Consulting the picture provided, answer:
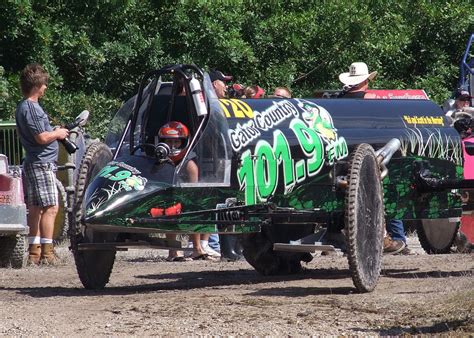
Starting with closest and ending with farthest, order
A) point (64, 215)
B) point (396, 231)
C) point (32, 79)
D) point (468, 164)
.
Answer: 1. point (468, 164)
2. point (32, 79)
3. point (396, 231)
4. point (64, 215)

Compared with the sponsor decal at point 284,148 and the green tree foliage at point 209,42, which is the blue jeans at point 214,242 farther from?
the green tree foliage at point 209,42

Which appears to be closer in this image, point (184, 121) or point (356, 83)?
point (184, 121)

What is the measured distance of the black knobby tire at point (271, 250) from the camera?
36.1 ft

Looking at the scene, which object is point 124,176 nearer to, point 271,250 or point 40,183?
point 271,250

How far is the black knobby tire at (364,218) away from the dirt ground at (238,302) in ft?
0.59

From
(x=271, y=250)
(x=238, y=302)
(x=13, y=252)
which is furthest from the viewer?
(x=13, y=252)

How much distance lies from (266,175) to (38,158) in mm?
3025

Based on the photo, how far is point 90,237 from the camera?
10.0 meters

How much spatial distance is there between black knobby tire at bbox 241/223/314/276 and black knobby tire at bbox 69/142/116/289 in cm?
142

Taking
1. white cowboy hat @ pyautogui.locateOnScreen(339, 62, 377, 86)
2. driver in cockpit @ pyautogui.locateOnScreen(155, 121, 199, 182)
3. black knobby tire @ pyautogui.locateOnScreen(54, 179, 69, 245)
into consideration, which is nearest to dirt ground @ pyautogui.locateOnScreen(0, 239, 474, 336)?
driver in cockpit @ pyautogui.locateOnScreen(155, 121, 199, 182)

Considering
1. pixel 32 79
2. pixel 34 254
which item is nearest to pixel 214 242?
pixel 34 254

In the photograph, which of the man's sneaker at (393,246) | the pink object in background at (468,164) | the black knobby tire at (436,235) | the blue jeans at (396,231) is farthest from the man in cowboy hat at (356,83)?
the man's sneaker at (393,246)

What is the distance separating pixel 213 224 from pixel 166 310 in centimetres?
126

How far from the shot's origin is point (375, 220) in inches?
381
